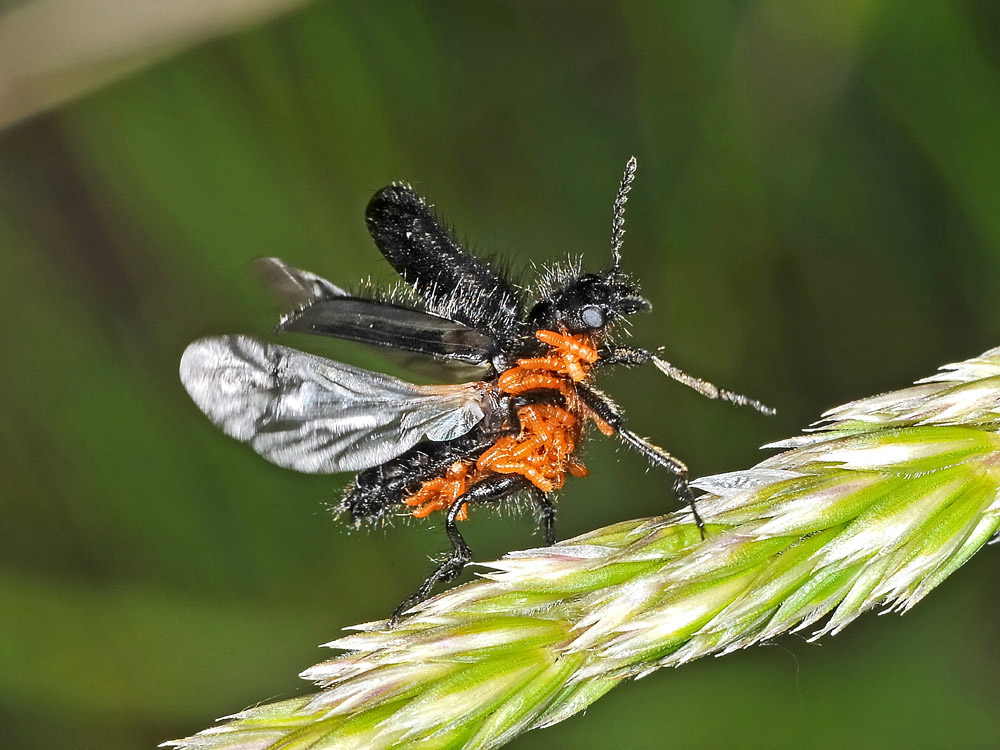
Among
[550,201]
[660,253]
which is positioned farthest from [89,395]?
[660,253]

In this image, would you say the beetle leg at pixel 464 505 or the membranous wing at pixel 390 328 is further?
the beetle leg at pixel 464 505

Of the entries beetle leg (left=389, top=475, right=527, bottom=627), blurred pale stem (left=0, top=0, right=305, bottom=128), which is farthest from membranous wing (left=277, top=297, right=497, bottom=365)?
blurred pale stem (left=0, top=0, right=305, bottom=128)

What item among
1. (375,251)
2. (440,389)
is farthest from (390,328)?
(375,251)

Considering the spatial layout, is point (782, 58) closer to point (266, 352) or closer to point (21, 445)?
point (266, 352)

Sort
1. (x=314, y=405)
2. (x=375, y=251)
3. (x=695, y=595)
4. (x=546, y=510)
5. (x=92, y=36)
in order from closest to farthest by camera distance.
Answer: (x=695, y=595), (x=314, y=405), (x=546, y=510), (x=92, y=36), (x=375, y=251)

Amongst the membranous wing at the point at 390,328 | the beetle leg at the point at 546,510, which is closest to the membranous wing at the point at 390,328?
the membranous wing at the point at 390,328

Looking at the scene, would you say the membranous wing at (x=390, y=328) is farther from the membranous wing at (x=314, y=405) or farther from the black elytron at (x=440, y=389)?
the membranous wing at (x=314, y=405)

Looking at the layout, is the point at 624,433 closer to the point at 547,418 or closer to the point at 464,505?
the point at 547,418
